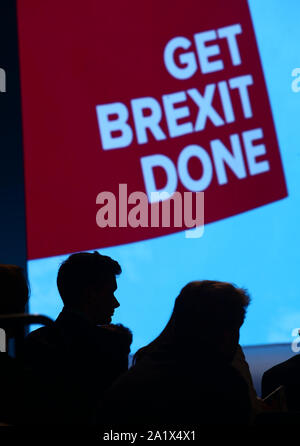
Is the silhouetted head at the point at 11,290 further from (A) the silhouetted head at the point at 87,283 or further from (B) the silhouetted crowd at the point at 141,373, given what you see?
(A) the silhouetted head at the point at 87,283

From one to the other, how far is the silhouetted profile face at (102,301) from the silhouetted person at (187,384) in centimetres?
Result: 60

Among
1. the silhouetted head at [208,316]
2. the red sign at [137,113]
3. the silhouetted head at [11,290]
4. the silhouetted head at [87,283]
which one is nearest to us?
the silhouetted head at [208,316]

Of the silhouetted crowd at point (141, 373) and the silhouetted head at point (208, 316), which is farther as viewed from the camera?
the silhouetted head at point (208, 316)

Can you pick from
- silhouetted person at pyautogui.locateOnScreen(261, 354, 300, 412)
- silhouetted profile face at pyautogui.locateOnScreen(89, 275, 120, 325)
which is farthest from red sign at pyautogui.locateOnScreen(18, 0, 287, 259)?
silhouetted person at pyautogui.locateOnScreen(261, 354, 300, 412)

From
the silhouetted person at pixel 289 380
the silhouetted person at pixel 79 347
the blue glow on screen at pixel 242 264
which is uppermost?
the blue glow on screen at pixel 242 264

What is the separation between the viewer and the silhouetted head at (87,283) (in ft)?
6.59

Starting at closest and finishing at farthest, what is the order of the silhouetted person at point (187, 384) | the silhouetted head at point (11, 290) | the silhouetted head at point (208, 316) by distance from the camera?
the silhouetted person at point (187, 384) < the silhouetted head at point (208, 316) < the silhouetted head at point (11, 290)

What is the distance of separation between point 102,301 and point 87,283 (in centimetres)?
8

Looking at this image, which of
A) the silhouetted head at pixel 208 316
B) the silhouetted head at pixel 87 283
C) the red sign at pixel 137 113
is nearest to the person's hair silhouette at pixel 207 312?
the silhouetted head at pixel 208 316

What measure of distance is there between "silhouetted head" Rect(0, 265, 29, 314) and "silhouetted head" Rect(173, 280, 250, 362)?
19.8 inches

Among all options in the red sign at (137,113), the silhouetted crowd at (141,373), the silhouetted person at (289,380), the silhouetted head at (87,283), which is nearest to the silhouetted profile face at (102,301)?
the silhouetted head at (87,283)

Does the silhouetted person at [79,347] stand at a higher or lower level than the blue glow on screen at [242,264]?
lower

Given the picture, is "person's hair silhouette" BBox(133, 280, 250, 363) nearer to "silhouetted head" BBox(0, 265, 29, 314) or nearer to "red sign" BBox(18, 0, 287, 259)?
"silhouetted head" BBox(0, 265, 29, 314)
